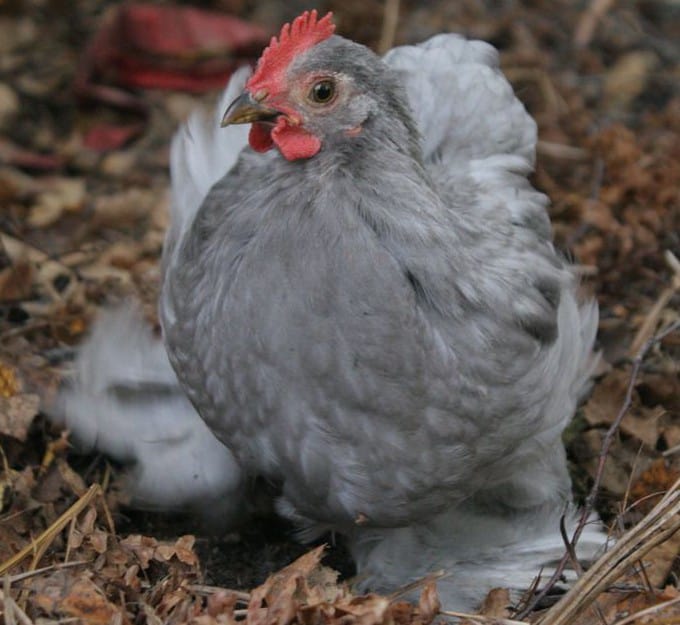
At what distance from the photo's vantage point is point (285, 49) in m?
2.67

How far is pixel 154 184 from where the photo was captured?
4.81 meters

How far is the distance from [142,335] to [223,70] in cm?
191

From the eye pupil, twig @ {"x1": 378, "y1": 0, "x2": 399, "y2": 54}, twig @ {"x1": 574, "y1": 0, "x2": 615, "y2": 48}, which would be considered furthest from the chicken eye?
twig @ {"x1": 574, "y1": 0, "x2": 615, "y2": 48}

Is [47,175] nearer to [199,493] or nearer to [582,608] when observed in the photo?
[199,493]

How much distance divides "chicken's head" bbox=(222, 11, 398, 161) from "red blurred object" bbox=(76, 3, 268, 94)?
2519 mm

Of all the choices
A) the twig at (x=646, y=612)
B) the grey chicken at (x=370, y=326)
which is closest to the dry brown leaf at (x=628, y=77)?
the grey chicken at (x=370, y=326)

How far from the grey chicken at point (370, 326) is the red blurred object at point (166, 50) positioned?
6.56ft

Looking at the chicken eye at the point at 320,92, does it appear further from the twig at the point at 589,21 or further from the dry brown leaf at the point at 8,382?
the twig at the point at 589,21

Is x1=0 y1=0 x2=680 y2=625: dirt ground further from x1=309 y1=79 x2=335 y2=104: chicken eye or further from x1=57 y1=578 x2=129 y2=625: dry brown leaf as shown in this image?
x1=309 y1=79 x2=335 y2=104: chicken eye

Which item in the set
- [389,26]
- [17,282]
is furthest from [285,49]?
[389,26]

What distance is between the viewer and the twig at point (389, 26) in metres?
5.16

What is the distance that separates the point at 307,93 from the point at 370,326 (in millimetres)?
518

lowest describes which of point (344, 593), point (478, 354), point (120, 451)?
point (120, 451)

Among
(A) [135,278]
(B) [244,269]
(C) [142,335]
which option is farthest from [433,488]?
(A) [135,278]
